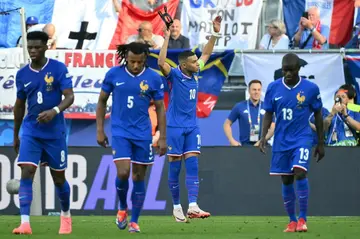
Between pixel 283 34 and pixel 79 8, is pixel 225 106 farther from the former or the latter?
pixel 79 8

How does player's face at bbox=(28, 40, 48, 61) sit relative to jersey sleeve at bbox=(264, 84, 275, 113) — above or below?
above

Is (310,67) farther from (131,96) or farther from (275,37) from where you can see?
(131,96)

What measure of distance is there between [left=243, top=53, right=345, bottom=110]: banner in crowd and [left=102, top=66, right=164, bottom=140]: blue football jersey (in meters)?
9.98

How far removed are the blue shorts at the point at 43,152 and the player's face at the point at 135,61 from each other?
1339mm

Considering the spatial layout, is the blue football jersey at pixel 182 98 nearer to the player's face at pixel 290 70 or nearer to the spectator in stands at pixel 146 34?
the player's face at pixel 290 70

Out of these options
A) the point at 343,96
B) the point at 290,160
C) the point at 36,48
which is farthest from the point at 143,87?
the point at 343,96

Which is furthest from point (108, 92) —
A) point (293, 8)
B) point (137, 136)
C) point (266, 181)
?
point (293, 8)

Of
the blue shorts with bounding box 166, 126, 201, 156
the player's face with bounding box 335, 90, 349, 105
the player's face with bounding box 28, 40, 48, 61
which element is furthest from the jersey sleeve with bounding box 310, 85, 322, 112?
the player's face with bounding box 335, 90, 349, 105

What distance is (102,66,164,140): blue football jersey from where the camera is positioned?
568 inches

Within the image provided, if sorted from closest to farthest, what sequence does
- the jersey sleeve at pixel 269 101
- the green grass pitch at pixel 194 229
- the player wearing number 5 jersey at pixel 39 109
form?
the green grass pitch at pixel 194 229 < the player wearing number 5 jersey at pixel 39 109 < the jersey sleeve at pixel 269 101

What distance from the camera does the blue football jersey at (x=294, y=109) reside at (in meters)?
15.2

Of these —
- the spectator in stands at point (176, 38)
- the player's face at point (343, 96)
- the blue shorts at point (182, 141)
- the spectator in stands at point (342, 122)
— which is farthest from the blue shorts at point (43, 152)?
the spectator in stands at point (176, 38)

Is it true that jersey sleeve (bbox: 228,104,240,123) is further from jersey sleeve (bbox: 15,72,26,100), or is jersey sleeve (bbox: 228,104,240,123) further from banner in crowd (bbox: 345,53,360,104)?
jersey sleeve (bbox: 15,72,26,100)

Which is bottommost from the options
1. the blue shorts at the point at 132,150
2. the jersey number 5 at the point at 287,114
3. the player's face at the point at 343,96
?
the player's face at the point at 343,96
